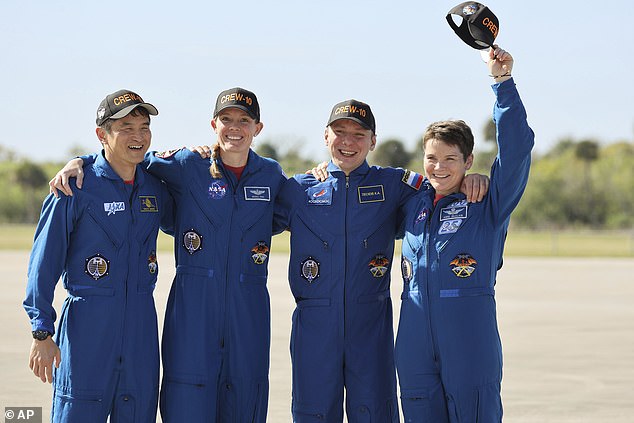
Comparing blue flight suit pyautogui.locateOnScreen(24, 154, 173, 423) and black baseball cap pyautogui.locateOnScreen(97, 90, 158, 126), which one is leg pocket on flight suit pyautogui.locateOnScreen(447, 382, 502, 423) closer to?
blue flight suit pyautogui.locateOnScreen(24, 154, 173, 423)

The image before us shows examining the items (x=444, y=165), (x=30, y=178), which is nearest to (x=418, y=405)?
(x=444, y=165)

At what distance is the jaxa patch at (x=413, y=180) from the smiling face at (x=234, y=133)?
112 cm

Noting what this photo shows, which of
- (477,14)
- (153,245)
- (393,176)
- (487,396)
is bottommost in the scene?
(487,396)

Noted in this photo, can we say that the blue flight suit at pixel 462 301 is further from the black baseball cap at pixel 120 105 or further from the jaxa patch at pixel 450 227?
the black baseball cap at pixel 120 105

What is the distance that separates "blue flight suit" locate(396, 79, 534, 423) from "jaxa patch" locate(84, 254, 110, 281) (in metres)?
1.88

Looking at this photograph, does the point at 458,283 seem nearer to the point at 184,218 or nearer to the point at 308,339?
the point at 308,339

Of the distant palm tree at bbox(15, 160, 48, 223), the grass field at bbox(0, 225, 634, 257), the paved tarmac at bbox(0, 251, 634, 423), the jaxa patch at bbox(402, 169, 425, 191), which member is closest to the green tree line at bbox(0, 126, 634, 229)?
the distant palm tree at bbox(15, 160, 48, 223)

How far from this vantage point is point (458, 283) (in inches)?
229

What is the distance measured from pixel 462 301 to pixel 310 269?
1265 millimetres

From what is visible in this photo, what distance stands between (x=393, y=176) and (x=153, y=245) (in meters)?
1.75

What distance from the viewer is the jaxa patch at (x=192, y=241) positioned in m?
6.41

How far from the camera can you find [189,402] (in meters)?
6.23

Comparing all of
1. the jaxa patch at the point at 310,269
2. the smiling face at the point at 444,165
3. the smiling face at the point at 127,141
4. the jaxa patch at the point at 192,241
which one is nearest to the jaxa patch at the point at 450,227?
the smiling face at the point at 444,165

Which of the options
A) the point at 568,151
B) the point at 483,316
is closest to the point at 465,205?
the point at 483,316
